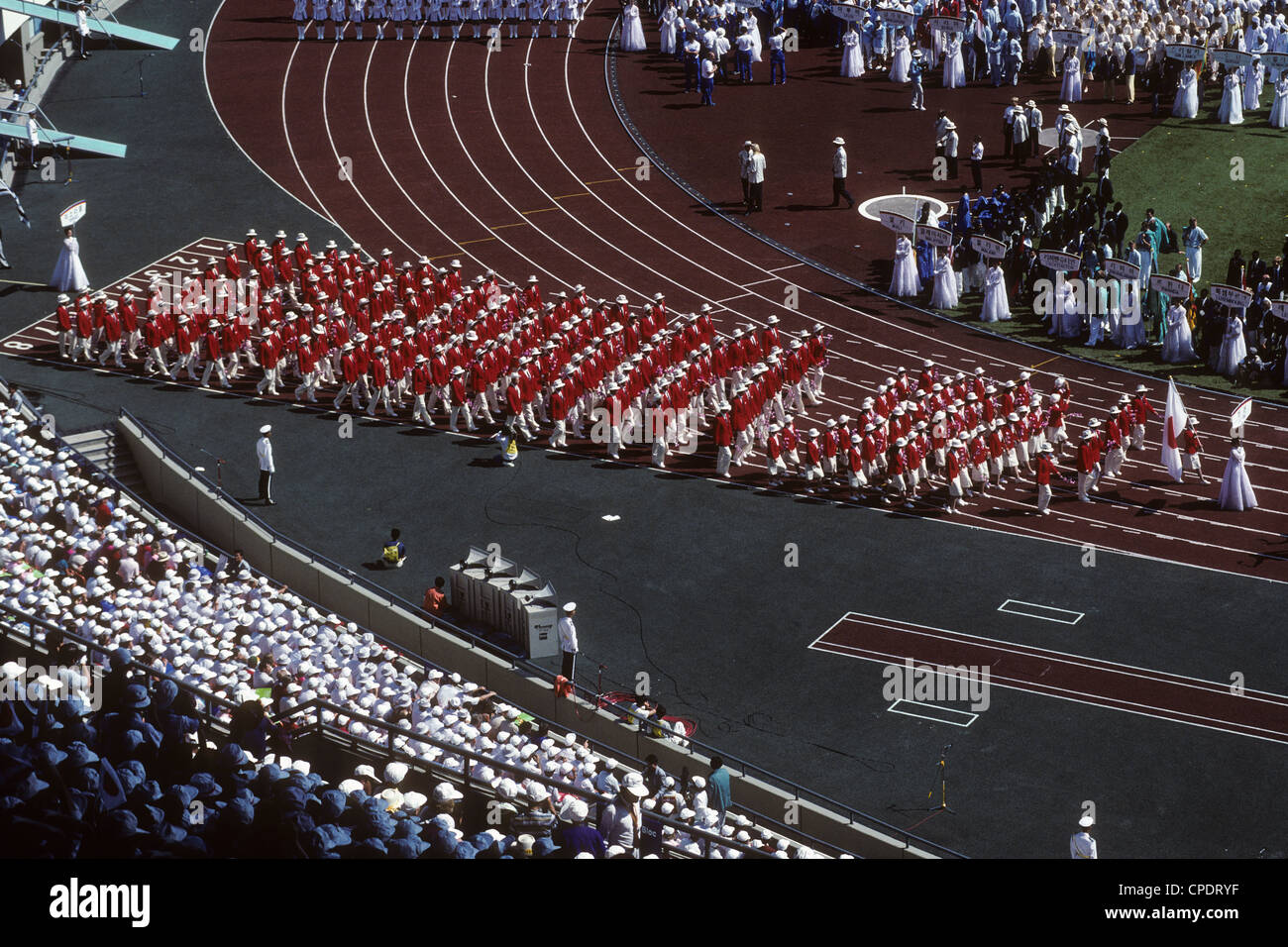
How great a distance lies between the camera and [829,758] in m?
30.1

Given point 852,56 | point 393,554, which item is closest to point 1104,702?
point 393,554

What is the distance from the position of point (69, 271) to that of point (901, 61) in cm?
2536

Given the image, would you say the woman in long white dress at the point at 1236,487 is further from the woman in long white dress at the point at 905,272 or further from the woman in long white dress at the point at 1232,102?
the woman in long white dress at the point at 1232,102

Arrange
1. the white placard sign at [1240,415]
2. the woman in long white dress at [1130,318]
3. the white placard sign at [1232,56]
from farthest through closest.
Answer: the white placard sign at [1232,56], the woman in long white dress at [1130,318], the white placard sign at [1240,415]

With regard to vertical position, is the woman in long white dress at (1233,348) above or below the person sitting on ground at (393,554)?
above

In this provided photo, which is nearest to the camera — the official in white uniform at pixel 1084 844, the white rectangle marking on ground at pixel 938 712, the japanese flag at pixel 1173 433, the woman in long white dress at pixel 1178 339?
the official in white uniform at pixel 1084 844

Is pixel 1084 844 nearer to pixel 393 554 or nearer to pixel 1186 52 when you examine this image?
pixel 393 554

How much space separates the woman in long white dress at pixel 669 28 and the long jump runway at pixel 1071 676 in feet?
105

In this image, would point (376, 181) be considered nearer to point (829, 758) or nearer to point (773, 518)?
point (773, 518)

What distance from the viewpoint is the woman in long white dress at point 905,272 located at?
4678cm

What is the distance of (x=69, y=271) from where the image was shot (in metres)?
46.4

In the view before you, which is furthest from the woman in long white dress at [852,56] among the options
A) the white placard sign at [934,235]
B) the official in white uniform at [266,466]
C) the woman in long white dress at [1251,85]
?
the official in white uniform at [266,466]

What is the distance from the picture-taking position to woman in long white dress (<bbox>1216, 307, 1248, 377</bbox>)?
42.7m
